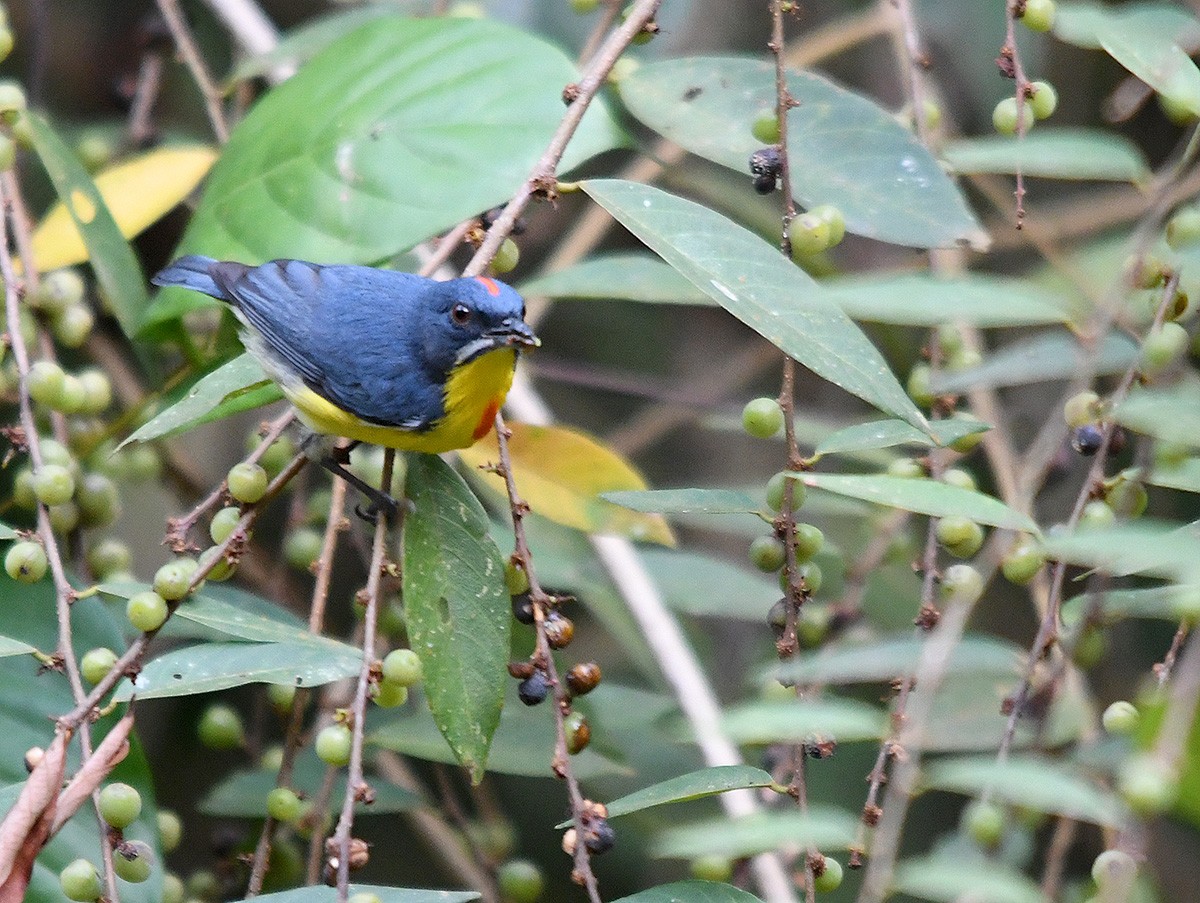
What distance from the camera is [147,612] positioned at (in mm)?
1800

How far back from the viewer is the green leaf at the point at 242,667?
65.7 inches

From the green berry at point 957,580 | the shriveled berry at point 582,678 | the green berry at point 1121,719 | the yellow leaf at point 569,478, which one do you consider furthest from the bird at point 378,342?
the green berry at point 1121,719

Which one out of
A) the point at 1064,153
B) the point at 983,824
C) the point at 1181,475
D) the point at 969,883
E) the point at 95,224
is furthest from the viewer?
the point at 95,224

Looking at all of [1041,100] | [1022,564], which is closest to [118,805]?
[1022,564]

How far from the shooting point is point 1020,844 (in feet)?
4.93

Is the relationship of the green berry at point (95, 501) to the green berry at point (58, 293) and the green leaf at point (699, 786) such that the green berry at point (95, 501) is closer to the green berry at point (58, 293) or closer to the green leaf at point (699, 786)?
the green berry at point (58, 293)

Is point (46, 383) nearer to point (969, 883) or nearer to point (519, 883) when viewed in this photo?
point (519, 883)

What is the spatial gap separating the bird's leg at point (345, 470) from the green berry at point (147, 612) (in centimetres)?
41

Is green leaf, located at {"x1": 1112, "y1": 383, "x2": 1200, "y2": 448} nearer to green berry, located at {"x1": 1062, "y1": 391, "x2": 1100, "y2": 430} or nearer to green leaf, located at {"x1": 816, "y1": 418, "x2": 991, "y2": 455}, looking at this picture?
green leaf, located at {"x1": 816, "y1": 418, "x2": 991, "y2": 455}

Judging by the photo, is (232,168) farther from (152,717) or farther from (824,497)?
(152,717)

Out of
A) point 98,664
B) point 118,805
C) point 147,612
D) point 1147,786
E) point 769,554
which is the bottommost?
point 118,805

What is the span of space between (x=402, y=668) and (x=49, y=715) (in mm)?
657

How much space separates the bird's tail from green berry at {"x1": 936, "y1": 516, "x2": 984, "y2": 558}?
145cm

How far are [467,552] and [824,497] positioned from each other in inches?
39.5
